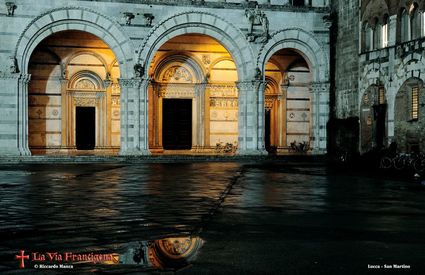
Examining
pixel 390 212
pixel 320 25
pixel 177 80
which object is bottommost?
pixel 390 212

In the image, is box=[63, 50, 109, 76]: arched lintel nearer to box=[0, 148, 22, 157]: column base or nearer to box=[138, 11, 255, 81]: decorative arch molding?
box=[138, 11, 255, 81]: decorative arch molding

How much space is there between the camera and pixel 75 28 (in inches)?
1049

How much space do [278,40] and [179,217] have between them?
20.6 m

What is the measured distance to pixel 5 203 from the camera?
1077cm

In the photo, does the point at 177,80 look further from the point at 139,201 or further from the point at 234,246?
the point at 234,246

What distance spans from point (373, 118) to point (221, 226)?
1993 cm

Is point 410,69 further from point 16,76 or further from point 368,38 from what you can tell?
point 16,76

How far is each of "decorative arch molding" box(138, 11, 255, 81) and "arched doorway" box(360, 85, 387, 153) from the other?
5168mm

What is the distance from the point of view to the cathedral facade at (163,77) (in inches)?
1034

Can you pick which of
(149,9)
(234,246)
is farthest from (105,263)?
(149,9)

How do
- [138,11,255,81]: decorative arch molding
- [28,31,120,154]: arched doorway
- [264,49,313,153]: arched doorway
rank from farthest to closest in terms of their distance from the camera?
[264,49,313,153]: arched doorway < [28,31,120,154]: arched doorway < [138,11,255,81]: decorative arch molding

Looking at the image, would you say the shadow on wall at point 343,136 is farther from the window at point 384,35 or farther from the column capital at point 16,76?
the column capital at point 16,76

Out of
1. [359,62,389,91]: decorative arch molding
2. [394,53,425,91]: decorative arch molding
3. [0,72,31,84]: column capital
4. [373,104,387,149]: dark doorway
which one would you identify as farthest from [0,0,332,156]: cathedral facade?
[394,53,425,91]: decorative arch molding

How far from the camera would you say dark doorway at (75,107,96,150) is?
30578mm
